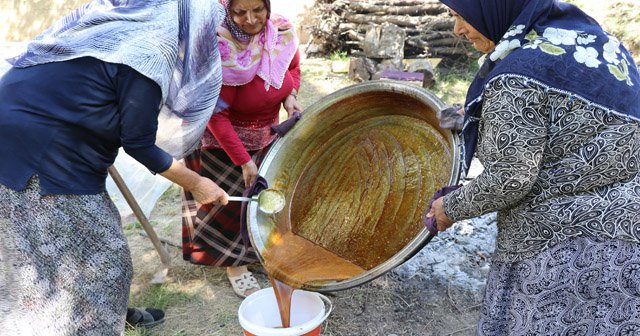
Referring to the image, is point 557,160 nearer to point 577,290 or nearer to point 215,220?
point 577,290

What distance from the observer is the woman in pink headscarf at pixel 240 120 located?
258cm

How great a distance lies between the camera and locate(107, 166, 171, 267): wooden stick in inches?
115

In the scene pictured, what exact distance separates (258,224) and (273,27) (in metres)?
0.94

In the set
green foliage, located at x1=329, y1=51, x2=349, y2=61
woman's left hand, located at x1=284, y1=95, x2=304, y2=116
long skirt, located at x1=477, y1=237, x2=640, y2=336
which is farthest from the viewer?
green foliage, located at x1=329, y1=51, x2=349, y2=61

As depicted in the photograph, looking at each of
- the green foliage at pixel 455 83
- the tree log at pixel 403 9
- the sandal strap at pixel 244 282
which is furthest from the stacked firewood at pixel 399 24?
the sandal strap at pixel 244 282

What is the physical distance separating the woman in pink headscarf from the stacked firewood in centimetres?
465

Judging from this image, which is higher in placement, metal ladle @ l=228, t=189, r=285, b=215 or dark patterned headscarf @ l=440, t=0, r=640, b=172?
dark patterned headscarf @ l=440, t=0, r=640, b=172

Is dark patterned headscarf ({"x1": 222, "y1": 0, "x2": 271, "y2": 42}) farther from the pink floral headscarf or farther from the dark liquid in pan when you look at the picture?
the dark liquid in pan

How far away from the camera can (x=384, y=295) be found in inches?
124

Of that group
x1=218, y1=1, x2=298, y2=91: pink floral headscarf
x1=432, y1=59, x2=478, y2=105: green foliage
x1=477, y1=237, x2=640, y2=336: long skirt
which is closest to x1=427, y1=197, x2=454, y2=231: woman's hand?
x1=477, y1=237, x2=640, y2=336: long skirt

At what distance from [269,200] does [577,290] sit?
1.28 meters

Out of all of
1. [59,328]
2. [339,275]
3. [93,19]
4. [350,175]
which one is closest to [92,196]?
[59,328]

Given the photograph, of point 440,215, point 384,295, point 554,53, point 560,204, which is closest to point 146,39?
point 440,215

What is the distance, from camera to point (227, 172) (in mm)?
3068
